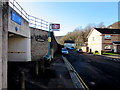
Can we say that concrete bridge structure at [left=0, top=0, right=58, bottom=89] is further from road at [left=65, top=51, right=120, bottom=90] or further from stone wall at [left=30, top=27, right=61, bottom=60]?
road at [left=65, top=51, right=120, bottom=90]

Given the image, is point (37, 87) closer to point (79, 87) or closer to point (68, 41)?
point (79, 87)

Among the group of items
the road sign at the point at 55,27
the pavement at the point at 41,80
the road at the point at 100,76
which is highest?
the road sign at the point at 55,27

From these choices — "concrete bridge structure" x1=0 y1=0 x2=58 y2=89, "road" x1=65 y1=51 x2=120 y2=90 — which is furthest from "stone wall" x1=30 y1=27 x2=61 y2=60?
"road" x1=65 y1=51 x2=120 y2=90

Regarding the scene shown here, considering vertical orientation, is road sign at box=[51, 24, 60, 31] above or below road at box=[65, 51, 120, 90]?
above

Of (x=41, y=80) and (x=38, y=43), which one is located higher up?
(x=38, y=43)

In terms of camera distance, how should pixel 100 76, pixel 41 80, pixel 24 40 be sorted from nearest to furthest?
pixel 41 80, pixel 100 76, pixel 24 40

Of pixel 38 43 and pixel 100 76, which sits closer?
pixel 100 76

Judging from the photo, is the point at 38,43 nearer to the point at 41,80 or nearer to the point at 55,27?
the point at 55,27

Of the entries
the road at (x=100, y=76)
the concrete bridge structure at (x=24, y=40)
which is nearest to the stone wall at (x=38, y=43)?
the concrete bridge structure at (x=24, y=40)

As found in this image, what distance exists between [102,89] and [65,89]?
201cm

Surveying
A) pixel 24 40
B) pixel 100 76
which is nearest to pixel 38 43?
pixel 24 40

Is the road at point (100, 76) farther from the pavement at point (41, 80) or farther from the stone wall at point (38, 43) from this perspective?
the stone wall at point (38, 43)

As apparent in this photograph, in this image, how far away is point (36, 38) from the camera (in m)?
13.0

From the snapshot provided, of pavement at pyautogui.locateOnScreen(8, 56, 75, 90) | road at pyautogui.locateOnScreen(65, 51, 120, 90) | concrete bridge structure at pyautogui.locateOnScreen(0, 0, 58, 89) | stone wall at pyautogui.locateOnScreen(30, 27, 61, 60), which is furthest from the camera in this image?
stone wall at pyautogui.locateOnScreen(30, 27, 61, 60)
